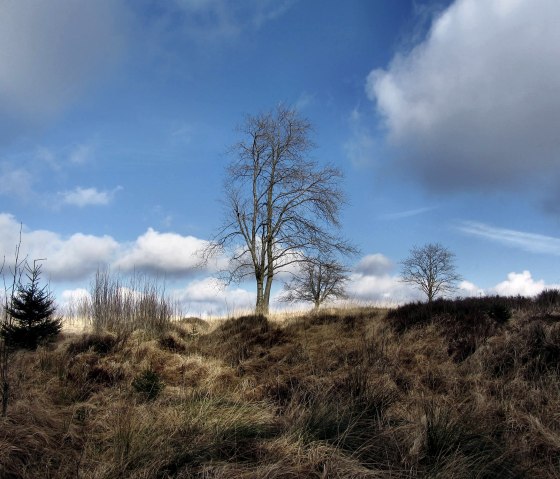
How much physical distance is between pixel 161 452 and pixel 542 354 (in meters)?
6.84

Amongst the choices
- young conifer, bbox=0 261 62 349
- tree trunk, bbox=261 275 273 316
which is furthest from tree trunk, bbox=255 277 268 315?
young conifer, bbox=0 261 62 349

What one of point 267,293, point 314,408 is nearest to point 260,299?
point 267,293

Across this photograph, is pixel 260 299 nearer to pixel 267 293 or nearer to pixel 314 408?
pixel 267 293

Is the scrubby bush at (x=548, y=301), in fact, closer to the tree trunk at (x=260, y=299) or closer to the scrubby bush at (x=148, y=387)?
the scrubby bush at (x=148, y=387)

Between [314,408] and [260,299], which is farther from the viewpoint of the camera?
[260,299]

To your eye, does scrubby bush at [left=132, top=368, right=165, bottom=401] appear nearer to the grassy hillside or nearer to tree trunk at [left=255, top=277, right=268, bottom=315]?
the grassy hillside

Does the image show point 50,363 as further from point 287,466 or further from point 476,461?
point 476,461

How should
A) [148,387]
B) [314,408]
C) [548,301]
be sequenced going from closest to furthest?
[314,408] → [148,387] → [548,301]

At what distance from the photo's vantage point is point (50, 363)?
30.8 feet

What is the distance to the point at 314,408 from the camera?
4.39 m

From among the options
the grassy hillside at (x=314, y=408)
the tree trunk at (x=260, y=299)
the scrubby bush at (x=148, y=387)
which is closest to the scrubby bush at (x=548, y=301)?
the grassy hillside at (x=314, y=408)

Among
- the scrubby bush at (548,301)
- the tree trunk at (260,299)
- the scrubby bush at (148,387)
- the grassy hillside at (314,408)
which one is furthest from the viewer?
the tree trunk at (260,299)

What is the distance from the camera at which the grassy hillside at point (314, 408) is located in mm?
3500

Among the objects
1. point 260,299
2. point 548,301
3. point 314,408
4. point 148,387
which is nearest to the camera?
point 314,408
